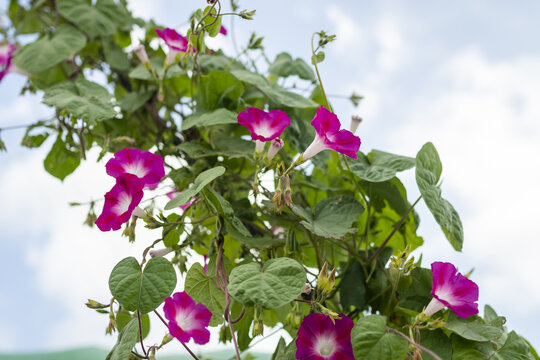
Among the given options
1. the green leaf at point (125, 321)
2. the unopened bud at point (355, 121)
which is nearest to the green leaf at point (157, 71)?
the unopened bud at point (355, 121)

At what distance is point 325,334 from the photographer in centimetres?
74

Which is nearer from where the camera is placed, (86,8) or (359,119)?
(359,119)

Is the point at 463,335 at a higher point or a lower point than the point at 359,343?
higher

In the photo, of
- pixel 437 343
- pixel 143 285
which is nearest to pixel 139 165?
pixel 143 285

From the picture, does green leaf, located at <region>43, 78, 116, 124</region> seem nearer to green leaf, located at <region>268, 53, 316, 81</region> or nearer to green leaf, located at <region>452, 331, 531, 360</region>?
green leaf, located at <region>268, 53, 316, 81</region>

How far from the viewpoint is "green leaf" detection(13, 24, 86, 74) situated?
3.89ft

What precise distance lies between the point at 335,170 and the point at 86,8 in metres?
0.75

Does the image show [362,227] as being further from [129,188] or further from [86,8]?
Result: [86,8]

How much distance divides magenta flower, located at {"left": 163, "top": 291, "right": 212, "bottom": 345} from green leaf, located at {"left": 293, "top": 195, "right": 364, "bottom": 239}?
0.19 m

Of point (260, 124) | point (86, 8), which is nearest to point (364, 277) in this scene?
point (260, 124)

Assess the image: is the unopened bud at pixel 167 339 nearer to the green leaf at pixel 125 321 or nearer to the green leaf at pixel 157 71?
the green leaf at pixel 125 321

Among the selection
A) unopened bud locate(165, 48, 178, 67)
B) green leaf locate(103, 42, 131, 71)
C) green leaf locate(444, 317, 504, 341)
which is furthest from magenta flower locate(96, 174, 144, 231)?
green leaf locate(103, 42, 131, 71)

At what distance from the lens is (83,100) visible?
1.02 meters

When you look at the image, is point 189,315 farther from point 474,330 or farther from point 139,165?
point 474,330
